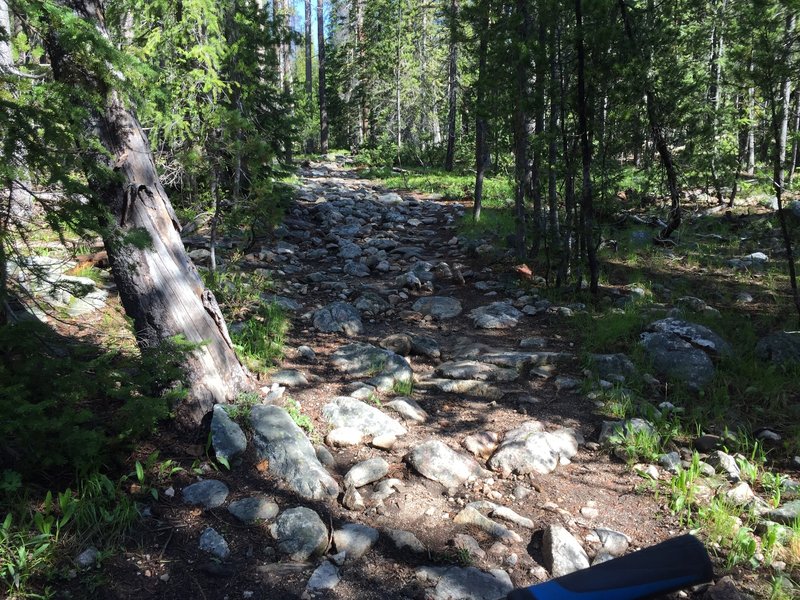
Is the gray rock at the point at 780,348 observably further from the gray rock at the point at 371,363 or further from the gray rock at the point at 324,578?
the gray rock at the point at 324,578

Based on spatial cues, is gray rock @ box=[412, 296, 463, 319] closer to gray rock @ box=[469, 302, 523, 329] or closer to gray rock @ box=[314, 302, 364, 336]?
gray rock @ box=[469, 302, 523, 329]

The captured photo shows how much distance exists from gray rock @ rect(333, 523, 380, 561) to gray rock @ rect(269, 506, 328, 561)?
0.09 metres

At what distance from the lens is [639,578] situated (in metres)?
1.80

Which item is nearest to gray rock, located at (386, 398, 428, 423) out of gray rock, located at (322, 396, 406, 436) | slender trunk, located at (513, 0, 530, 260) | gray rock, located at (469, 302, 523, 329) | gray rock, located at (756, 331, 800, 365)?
gray rock, located at (322, 396, 406, 436)

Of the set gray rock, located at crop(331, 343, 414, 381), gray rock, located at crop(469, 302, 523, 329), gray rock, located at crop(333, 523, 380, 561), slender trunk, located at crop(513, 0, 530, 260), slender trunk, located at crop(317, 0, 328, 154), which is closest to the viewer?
gray rock, located at crop(333, 523, 380, 561)

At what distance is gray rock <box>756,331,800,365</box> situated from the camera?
590 cm

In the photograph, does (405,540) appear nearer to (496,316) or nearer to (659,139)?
(496,316)

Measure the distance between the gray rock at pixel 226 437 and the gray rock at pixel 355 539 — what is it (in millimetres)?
1043

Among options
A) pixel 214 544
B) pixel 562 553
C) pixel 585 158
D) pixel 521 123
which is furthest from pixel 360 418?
pixel 521 123

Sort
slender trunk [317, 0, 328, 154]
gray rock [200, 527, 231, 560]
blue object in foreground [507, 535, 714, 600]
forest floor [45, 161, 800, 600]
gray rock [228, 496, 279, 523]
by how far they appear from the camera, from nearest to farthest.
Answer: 1. blue object in foreground [507, 535, 714, 600]
2. forest floor [45, 161, 800, 600]
3. gray rock [200, 527, 231, 560]
4. gray rock [228, 496, 279, 523]
5. slender trunk [317, 0, 328, 154]

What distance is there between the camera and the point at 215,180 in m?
6.79

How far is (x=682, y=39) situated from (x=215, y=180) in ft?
31.1

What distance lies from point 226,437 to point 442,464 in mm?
1656

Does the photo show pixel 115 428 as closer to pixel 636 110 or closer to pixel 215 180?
pixel 215 180
